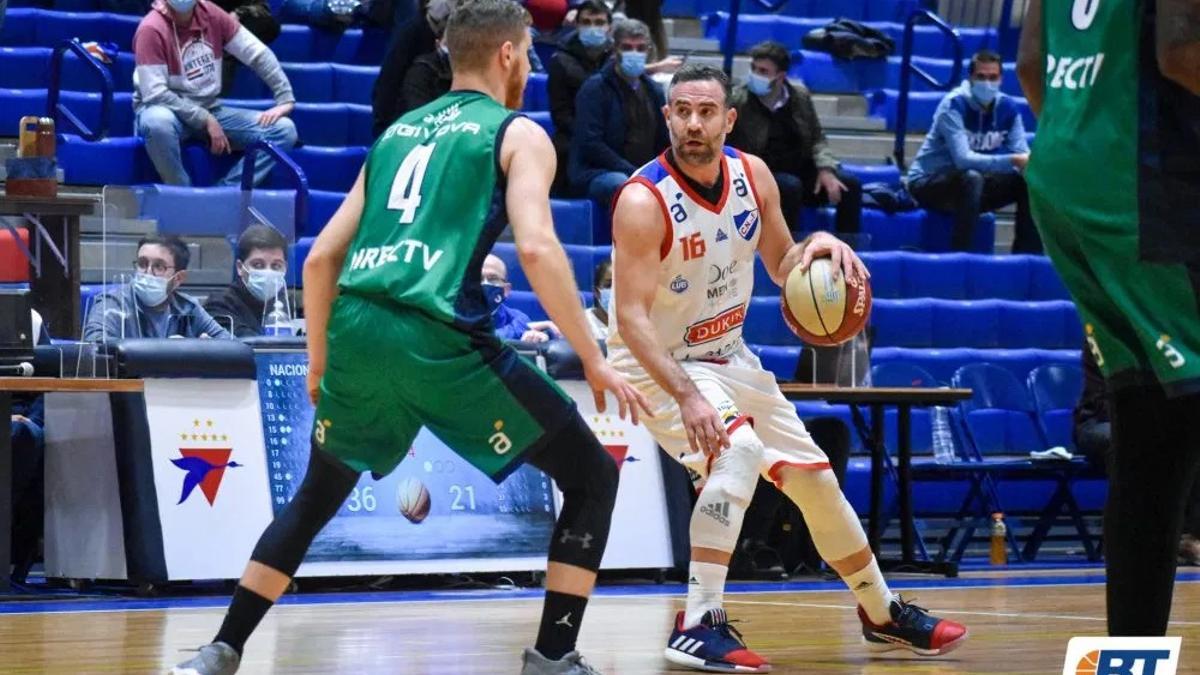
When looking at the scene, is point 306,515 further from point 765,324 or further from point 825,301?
point 765,324

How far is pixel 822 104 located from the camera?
14.7 metres

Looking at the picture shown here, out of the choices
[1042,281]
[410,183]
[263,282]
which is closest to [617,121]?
[263,282]

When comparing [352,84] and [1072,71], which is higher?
[1072,71]

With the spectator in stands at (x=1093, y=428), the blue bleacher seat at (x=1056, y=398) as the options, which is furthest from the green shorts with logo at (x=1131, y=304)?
the blue bleacher seat at (x=1056, y=398)

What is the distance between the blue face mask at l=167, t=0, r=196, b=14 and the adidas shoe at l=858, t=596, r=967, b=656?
698 cm

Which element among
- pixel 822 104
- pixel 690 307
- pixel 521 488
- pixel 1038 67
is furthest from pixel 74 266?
pixel 822 104

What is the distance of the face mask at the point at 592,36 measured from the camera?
11.9 metres

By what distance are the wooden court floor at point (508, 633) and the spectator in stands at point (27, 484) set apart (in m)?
1.24

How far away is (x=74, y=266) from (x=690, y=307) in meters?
3.95

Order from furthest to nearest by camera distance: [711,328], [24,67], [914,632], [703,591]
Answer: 1. [24,67]
2. [711,328]
3. [914,632]
4. [703,591]

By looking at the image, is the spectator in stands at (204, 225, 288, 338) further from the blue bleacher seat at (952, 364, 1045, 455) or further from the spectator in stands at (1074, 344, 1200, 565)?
the blue bleacher seat at (952, 364, 1045, 455)

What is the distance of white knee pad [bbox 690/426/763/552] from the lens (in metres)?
5.34

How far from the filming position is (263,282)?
329 inches

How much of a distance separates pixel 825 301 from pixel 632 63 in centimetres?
617
